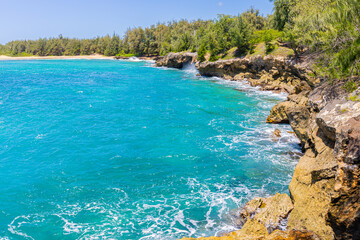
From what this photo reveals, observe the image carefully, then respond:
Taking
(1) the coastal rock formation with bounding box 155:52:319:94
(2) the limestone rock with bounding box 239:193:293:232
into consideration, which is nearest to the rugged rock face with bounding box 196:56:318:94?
(1) the coastal rock formation with bounding box 155:52:319:94

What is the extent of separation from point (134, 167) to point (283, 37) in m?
49.9

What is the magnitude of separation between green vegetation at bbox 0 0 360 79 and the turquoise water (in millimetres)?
10389

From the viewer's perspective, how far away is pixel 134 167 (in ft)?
75.7

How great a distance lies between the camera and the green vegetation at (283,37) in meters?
16.9

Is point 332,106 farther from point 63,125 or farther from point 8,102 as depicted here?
point 8,102

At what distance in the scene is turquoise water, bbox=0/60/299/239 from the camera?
1606 cm

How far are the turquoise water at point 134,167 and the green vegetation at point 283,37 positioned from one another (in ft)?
34.1

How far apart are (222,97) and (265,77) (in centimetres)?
1820

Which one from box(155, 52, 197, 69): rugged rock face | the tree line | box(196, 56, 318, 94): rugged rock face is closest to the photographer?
box(196, 56, 318, 94): rugged rock face

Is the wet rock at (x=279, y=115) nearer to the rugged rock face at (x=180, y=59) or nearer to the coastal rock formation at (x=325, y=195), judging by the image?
the coastal rock formation at (x=325, y=195)

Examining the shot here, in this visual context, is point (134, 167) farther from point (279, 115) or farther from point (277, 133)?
point (279, 115)

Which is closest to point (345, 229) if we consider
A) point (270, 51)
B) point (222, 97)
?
point (222, 97)

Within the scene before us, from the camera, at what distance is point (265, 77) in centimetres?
6222

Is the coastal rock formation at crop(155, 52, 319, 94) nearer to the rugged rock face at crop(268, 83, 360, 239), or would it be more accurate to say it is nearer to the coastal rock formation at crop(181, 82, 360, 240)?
the rugged rock face at crop(268, 83, 360, 239)
